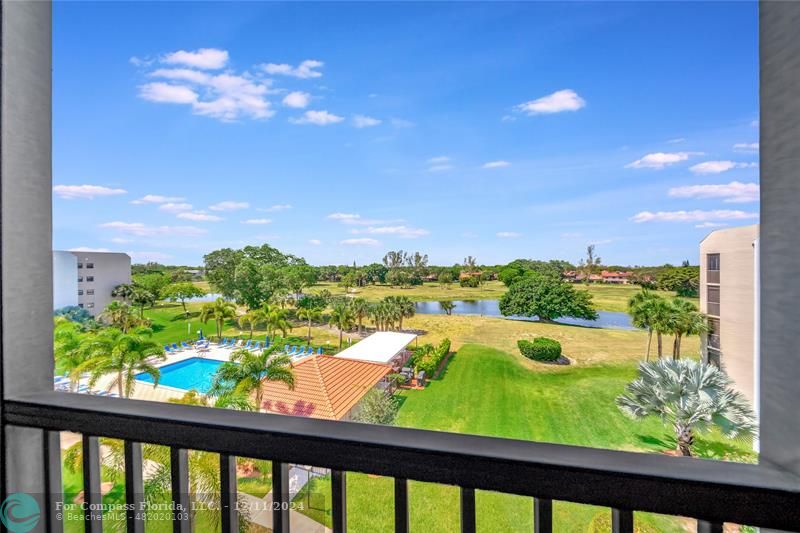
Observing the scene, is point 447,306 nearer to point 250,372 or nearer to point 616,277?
point 616,277

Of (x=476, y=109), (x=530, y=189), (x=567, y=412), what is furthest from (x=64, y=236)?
(x=567, y=412)

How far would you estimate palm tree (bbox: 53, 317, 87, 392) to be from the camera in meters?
1.31

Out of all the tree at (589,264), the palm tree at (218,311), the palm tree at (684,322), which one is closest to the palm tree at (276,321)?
the palm tree at (218,311)

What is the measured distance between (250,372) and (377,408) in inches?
27.4

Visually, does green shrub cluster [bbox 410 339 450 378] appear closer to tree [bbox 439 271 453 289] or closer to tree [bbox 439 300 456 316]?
tree [bbox 439 300 456 316]

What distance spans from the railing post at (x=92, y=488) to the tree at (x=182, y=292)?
1.00 m

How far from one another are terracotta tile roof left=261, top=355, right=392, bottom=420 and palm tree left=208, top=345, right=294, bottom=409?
34mm

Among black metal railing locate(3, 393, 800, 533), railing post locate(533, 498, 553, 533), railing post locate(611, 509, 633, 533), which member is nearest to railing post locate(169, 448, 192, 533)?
black metal railing locate(3, 393, 800, 533)

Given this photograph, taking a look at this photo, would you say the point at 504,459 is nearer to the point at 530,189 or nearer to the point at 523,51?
the point at 530,189

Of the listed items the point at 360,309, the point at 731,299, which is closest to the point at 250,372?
the point at 360,309

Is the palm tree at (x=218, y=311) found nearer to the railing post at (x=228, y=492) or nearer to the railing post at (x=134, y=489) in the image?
the railing post at (x=134, y=489)

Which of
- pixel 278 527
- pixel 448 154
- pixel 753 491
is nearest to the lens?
pixel 753 491

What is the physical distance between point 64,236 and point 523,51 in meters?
1.79

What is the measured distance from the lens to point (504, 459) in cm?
53
